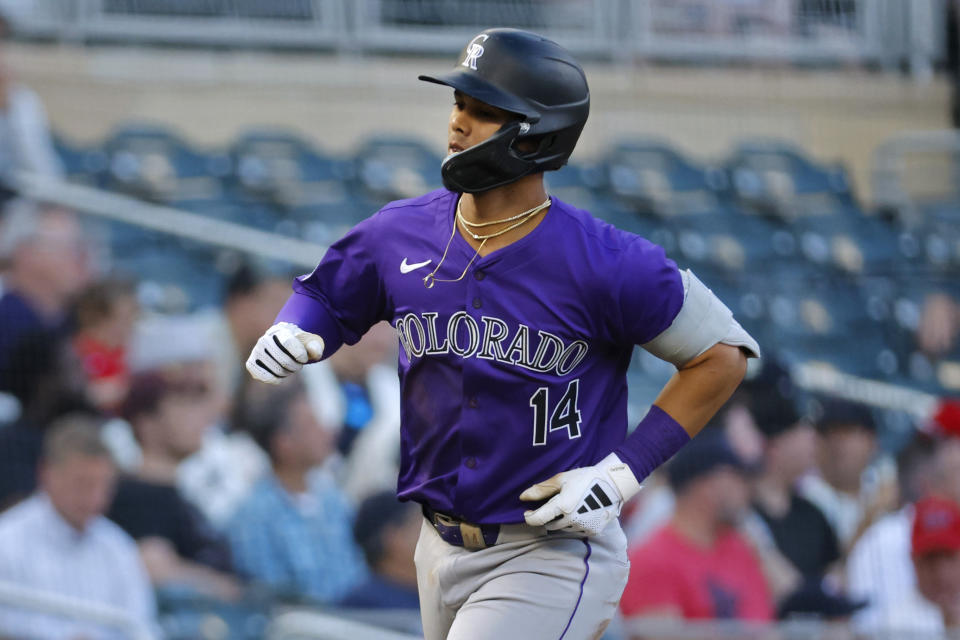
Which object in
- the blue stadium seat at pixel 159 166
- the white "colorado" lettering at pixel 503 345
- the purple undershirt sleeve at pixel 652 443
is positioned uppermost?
the white "colorado" lettering at pixel 503 345

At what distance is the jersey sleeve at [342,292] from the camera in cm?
279

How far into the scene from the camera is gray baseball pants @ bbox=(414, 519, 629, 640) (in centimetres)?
260

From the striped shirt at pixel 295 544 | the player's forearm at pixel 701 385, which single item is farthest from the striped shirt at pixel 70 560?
the player's forearm at pixel 701 385

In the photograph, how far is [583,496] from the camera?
256 centimetres

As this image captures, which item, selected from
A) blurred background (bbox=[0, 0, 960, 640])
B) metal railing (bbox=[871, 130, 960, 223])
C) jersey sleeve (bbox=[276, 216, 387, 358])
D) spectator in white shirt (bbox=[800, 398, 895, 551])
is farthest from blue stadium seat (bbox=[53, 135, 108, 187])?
metal railing (bbox=[871, 130, 960, 223])

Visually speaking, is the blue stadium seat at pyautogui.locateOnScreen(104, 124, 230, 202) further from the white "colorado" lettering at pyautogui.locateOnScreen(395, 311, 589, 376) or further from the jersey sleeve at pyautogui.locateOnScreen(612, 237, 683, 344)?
the jersey sleeve at pyautogui.locateOnScreen(612, 237, 683, 344)

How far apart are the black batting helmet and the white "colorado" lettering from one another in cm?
26

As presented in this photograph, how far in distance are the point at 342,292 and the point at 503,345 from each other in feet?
1.27

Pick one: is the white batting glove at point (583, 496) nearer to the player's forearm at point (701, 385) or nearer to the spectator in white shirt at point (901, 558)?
the player's forearm at point (701, 385)

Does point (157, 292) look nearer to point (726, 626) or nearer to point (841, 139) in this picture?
point (726, 626)

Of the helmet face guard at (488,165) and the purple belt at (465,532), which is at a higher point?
the helmet face guard at (488,165)

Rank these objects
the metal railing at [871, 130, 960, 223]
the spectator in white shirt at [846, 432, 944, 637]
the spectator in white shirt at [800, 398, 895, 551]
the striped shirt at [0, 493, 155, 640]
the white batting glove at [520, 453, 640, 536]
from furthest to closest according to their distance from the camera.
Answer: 1. the metal railing at [871, 130, 960, 223]
2. the spectator in white shirt at [800, 398, 895, 551]
3. the spectator in white shirt at [846, 432, 944, 637]
4. the striped shirt at [0, 493, 155, 640]
5. the white batting glove at [520, 453, 640, 536]

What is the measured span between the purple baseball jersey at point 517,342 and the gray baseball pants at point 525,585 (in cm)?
9

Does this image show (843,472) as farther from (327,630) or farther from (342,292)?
(342,292)
